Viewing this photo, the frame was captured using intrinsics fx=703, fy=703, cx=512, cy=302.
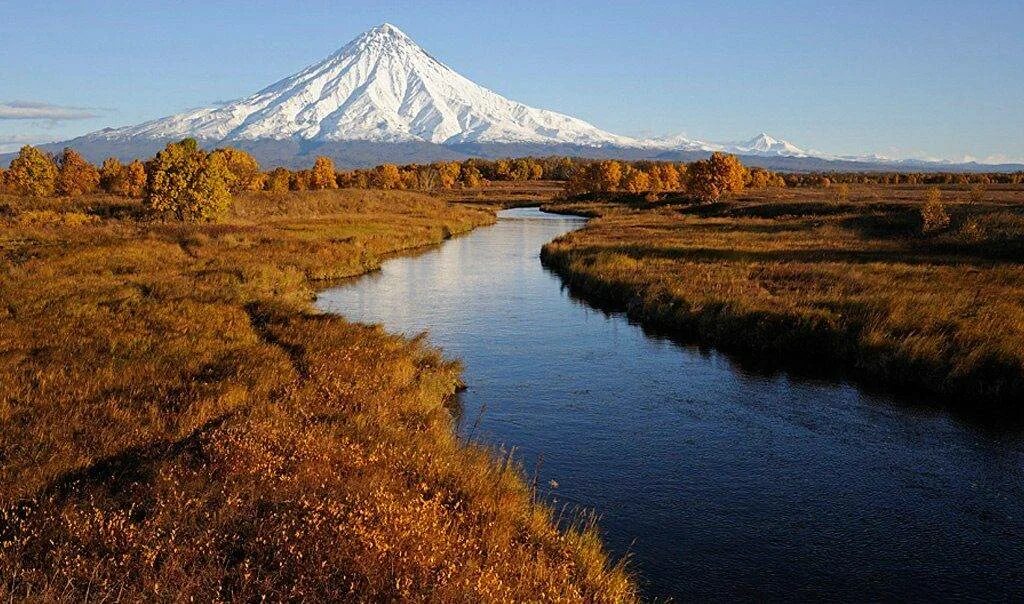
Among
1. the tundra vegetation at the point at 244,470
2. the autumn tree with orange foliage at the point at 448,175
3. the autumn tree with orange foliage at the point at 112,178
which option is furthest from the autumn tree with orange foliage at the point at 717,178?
the autumn tree with orange foliage at the point at 448,175

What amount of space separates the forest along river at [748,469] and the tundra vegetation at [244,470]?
1459 mm

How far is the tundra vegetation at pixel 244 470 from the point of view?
6879 millimetres

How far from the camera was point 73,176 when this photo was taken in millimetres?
103562

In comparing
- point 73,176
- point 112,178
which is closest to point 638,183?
point 112,178

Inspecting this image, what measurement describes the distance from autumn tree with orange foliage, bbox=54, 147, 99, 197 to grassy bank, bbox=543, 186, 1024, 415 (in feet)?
269

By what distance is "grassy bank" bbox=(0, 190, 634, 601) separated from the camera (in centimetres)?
688

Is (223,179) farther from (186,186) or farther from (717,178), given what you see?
(717,178)

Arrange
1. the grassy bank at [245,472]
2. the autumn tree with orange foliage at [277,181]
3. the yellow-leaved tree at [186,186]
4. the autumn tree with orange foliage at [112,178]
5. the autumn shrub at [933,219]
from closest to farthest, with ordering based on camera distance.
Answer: the grassy bank at [245,472] → the autumn shrub at [933,219] → the yellow-leaved tree at [186,186] → the autumn tree with orange foliage at [112,178] → the autumn tree with orange foliage at [277,181]

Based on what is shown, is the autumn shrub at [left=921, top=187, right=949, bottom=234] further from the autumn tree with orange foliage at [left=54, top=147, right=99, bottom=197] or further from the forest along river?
the autumn tree with orange foliage at [left=54, top=147, right=99, bottom=197]

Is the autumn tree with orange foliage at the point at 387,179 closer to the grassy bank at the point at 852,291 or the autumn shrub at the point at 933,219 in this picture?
the grassy bank at the point at 852,291

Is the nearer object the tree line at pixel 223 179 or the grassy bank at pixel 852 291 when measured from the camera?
the grassy bank at pixel 852 291

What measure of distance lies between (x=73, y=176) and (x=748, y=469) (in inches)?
4543

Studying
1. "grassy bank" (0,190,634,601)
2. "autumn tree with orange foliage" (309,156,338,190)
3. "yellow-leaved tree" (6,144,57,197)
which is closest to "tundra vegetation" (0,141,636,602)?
"grassy bank" (0,190,634,601)

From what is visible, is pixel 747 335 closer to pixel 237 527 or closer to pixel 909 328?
pixel 909 328
